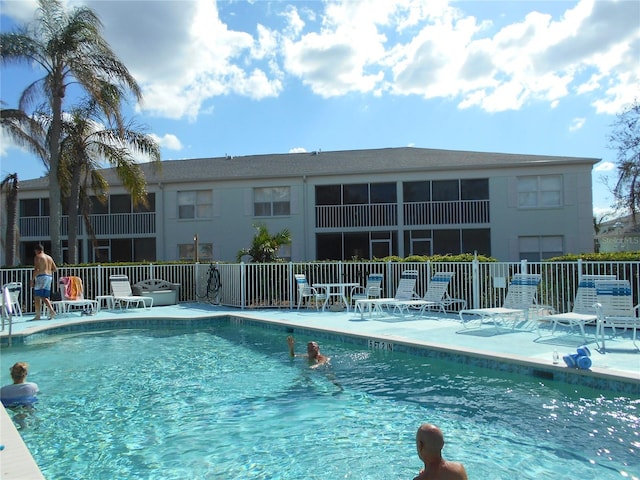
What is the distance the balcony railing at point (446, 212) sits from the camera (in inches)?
874

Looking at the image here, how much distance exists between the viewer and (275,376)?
751 cm

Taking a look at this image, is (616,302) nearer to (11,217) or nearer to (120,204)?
(11,217)

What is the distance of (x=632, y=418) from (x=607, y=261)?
5.77 metres

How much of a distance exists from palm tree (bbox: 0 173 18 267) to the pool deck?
773 cm

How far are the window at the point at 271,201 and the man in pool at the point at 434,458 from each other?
822 inches

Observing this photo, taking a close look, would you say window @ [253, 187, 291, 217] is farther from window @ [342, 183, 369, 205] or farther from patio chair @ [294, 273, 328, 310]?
patio chair @ [294, 273, 328, 310]

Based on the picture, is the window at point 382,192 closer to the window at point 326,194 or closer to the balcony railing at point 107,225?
the window at point 326,194

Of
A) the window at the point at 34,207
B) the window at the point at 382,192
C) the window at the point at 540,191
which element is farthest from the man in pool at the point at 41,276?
the window at the point at 540,191

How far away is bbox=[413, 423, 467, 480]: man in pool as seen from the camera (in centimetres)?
276

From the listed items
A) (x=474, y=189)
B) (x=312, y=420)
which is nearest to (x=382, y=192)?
(x=474, y=189)

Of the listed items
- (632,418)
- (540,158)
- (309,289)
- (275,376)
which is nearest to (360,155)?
(540,158)

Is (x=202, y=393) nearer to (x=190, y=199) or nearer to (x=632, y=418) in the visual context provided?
(x=632, y=418)

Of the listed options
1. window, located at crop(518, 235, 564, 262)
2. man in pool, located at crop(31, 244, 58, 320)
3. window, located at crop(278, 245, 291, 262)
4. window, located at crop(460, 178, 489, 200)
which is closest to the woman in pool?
man in pool, located at crop(31, 244, 58, 320)

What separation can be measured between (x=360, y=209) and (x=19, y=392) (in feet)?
59.8
